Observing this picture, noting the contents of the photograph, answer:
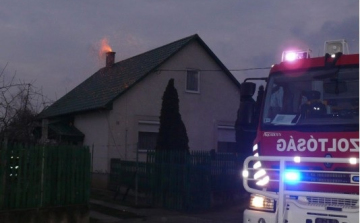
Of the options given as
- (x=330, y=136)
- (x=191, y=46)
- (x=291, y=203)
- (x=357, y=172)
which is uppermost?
(x=191, y=46)

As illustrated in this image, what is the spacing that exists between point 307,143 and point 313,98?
80 cm

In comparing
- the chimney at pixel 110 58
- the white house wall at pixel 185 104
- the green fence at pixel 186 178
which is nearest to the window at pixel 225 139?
the white house wall at pixel 185 104

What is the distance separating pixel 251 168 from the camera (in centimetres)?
814

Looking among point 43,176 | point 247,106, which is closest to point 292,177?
point 247,106

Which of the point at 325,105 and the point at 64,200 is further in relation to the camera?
the point at 64,200

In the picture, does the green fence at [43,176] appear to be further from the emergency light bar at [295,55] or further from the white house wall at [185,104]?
the white house wall at [185,104]

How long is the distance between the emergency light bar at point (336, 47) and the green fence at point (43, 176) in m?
6.83

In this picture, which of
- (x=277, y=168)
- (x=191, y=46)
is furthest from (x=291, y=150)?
(x=191, y=46)

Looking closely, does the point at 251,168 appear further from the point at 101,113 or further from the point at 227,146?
the point at 227,146

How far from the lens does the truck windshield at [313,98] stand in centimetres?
818

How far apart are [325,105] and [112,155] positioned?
15039 millimetres

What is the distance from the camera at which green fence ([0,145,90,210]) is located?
12.0 metres

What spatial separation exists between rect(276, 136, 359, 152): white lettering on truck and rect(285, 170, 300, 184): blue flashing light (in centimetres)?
59

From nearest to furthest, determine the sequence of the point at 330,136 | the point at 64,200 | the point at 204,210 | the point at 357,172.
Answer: the point at 357,172 → the point at 330,136 → the point at 64,200 → the point at 204,210
